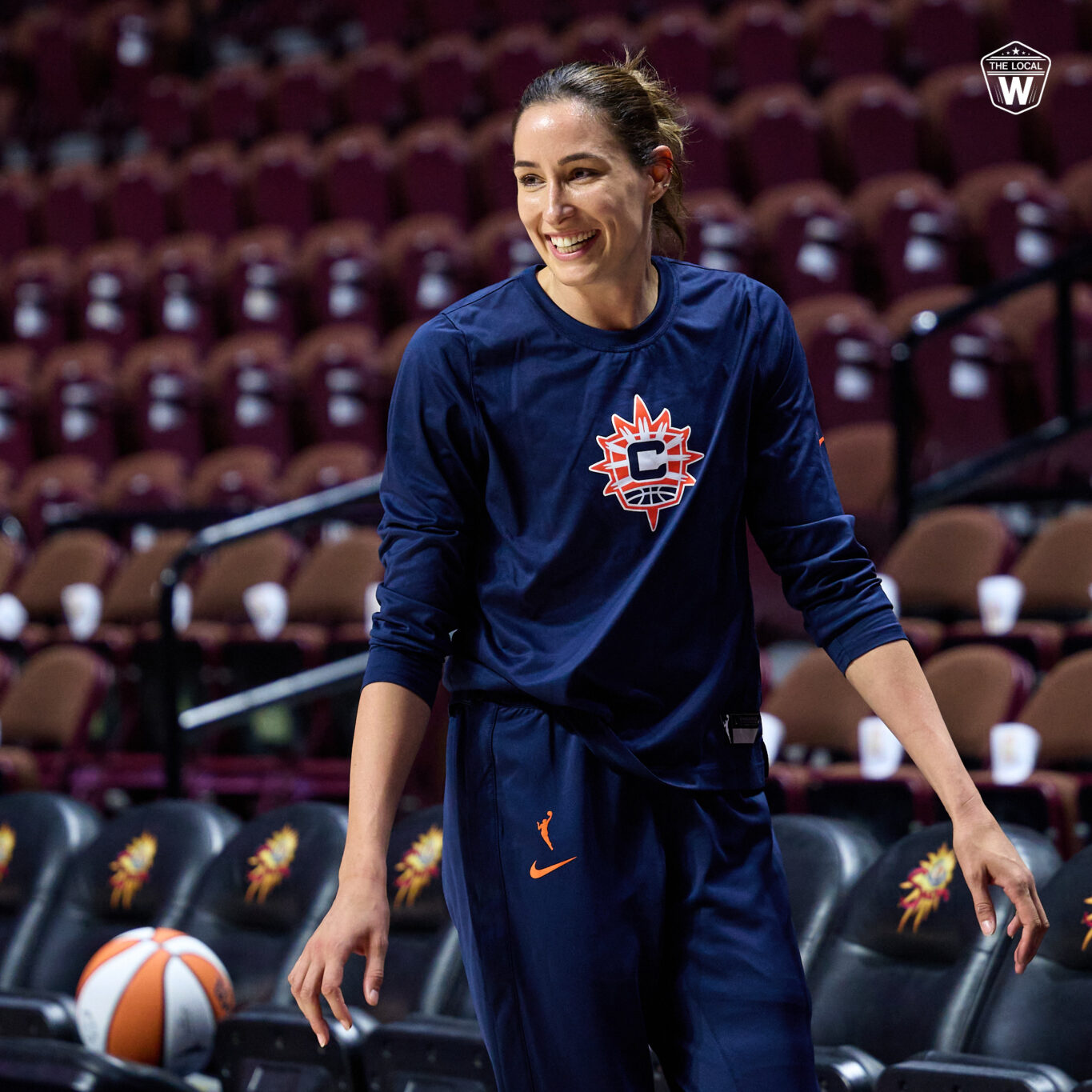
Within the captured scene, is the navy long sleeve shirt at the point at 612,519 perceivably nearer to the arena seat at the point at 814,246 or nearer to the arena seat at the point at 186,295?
the arena seat at the point at 814,246

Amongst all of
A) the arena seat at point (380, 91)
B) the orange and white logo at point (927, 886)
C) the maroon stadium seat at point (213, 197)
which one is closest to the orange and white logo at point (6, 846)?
the orange and white logo at point (927, 886)

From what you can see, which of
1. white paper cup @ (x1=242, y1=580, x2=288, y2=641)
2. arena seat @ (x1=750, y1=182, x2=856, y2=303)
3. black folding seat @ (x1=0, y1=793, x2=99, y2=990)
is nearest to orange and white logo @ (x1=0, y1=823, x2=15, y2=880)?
black folding seat @ (x1=0, y1=793, x2=99, y2=990)

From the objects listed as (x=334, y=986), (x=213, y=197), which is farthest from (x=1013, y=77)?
(x=213, y=197)

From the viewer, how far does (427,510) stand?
163 cm

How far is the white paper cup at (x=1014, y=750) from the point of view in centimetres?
372

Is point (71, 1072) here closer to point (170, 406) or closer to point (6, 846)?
point (6, 846)

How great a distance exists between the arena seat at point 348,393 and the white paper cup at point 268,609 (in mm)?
1544

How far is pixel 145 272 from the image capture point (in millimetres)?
8680

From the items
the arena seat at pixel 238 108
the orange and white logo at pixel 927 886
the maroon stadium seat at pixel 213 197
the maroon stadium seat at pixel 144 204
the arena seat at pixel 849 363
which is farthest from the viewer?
the arena seat at pixel 238 108

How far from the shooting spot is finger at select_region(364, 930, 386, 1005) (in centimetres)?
145

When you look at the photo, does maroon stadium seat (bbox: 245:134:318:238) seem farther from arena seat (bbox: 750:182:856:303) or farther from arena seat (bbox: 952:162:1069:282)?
arena seat (bbox: 952:162:1069:282)

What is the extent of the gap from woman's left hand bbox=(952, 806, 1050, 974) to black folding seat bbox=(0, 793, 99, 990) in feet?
9.12

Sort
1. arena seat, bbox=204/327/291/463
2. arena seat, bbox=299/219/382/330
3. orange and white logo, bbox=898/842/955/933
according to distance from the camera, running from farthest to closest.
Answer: arena seat, bbox=299/219/382/330, arena seat, bbox=204/327/291/463, orange and white logo, bbox=898/842/955/933

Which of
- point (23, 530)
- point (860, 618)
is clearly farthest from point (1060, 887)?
point (23, 530)
